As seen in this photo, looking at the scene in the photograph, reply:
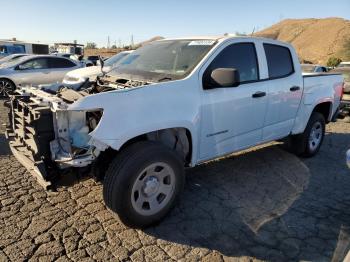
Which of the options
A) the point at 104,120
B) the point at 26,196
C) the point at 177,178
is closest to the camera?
the point at 104,120

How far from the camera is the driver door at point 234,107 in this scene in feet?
13.1

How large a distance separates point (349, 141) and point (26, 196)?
21.5 ft

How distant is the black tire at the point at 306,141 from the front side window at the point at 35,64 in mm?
9833

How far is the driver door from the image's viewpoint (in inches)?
157

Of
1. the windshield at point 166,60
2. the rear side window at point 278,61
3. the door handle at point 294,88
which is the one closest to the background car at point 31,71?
the windshield at point 166,60

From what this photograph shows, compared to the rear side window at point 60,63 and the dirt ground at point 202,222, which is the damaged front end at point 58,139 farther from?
the rear side window at point 60,63

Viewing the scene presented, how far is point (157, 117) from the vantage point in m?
3.46

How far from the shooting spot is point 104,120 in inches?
123

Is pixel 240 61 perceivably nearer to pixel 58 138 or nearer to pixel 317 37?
pixel 58 138

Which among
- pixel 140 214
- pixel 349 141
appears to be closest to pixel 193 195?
pixel 140 214

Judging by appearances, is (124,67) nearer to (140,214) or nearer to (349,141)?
(140,214)

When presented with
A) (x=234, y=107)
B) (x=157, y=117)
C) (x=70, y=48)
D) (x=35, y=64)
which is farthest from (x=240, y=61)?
(x=70, y=48)

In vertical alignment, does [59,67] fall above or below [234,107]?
below

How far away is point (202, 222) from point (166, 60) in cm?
197
